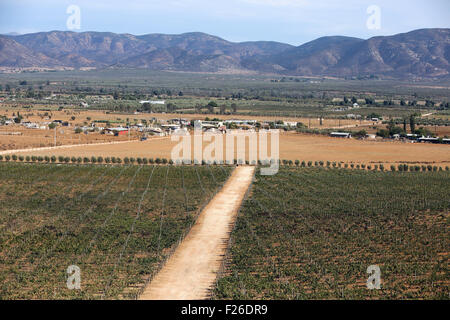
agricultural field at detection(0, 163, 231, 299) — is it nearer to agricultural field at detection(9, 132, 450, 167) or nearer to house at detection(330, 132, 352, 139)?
agricultural field at detection(9, 132, 450, 167)

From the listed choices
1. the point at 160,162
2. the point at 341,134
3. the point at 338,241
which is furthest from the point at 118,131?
the point at 338,241

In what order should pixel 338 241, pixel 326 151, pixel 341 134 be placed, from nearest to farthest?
pixel 338 241
pixel 326 151
pixel 341 134

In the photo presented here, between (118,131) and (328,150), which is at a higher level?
(118,131)

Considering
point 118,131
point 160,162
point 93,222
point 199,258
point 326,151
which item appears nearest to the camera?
point 199,258

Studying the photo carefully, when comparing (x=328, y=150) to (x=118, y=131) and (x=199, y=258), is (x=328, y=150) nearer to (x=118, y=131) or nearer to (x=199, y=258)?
(x=118, y=131)

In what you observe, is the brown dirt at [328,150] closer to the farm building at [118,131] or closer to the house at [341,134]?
the house at [341,134]
